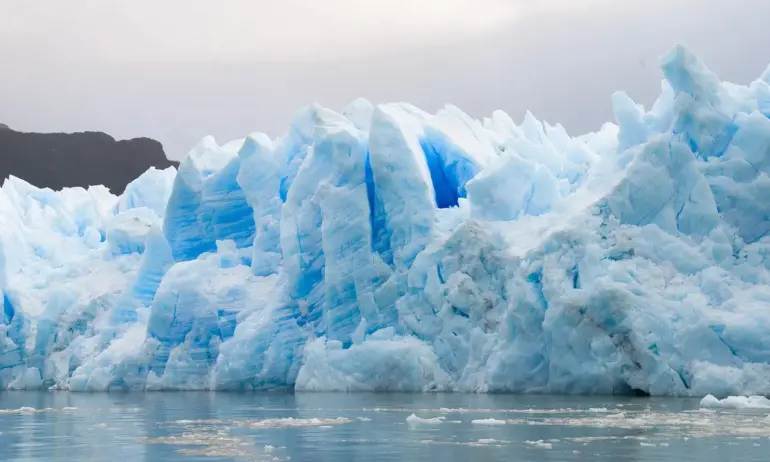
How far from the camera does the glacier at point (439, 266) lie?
2169 centimetres

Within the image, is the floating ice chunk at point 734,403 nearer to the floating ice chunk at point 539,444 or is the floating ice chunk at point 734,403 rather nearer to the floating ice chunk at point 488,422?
the floating ice chunk at point 488,422

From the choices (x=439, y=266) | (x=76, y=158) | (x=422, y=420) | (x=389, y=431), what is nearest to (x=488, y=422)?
(x=422, y=420)

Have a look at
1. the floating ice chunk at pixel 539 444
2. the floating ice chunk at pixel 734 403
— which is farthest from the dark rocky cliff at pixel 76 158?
the floating ice chunk at pixel 539 444

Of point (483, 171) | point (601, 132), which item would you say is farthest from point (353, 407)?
point (601, 132)

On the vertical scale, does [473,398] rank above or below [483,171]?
below

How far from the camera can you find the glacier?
854 inches

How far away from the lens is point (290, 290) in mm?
27500

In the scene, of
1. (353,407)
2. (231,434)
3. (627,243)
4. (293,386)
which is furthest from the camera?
(293,386)

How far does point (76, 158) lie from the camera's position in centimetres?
8119

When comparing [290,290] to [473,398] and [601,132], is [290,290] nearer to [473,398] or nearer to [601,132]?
[473,398]

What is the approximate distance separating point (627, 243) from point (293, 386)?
951cm

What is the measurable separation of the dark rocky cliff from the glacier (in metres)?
45.6

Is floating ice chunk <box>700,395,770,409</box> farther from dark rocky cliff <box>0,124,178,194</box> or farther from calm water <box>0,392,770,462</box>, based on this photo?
dark rocky cliff <box>0,124,178,194</box>

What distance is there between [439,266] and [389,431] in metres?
11.0
